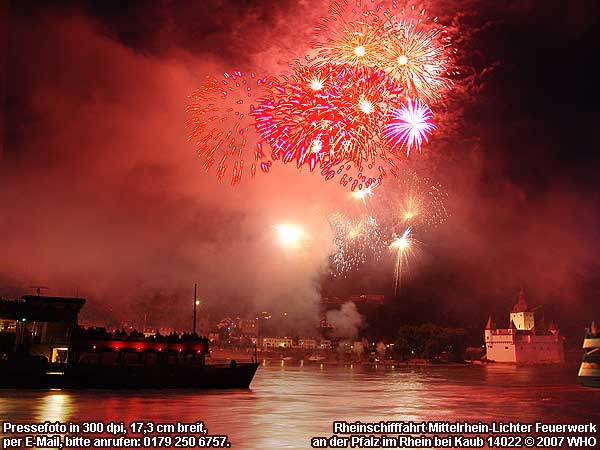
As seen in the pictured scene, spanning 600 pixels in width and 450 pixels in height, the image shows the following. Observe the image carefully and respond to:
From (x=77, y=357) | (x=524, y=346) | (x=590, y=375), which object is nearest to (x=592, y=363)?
(x=590, y=375)

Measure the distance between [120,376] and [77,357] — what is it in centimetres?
459

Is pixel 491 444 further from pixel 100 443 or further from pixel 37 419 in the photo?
pixel 37 419

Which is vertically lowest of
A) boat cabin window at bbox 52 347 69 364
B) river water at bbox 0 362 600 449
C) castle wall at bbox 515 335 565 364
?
castle wall at bbox 515 335 565 364

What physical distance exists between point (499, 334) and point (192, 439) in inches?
7378

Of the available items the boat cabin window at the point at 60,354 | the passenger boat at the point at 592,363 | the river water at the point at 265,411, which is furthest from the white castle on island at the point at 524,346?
the boat cabin window at the point at 60,354

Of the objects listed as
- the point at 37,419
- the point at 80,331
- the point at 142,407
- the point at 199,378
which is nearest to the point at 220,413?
the point at 142,407

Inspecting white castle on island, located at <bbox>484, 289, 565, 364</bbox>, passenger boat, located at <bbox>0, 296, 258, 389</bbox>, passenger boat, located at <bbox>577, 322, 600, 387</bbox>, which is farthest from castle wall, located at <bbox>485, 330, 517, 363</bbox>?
passenger boat, located at <bbox>0, 296, 258, 389</bbox>

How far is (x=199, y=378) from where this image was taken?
55812 millimetres

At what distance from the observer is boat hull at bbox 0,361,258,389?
4966 cm

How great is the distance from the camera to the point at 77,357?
176 feet

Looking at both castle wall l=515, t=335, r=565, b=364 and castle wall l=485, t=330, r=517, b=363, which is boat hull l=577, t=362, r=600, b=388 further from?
castle wall l=485, t=330, r=517, b=363

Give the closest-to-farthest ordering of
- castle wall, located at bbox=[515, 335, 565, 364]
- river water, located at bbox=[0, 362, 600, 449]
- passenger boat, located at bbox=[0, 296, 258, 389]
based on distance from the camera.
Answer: river water, located at bbox=[0, 362, 600, 449] → passenger boat, located at bbox=[0, 296, 258, 389] → castle wall, located at bbox=[515, 335, 565, 364]

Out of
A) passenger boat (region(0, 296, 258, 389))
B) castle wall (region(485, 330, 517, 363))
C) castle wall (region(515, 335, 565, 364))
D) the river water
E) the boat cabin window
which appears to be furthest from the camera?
castle wall (region(485, 330, 517, 363))

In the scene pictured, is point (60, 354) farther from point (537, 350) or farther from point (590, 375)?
point (537, 350)
